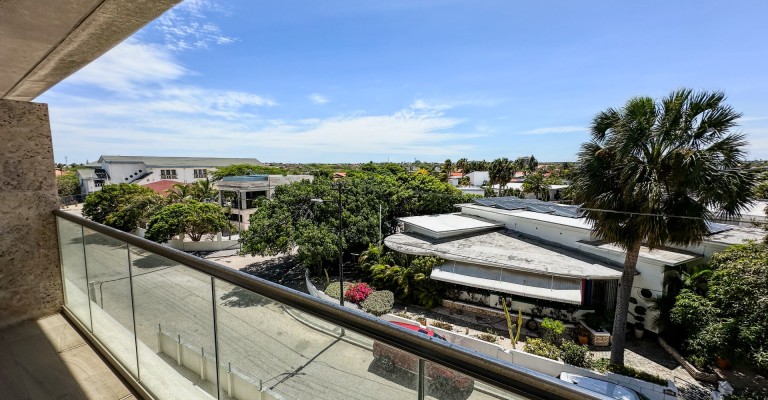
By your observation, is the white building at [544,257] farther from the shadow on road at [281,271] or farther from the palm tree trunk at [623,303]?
the shadow on road at [281,271]

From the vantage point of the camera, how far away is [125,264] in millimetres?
2410

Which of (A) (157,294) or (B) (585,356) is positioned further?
(B) (585,356)

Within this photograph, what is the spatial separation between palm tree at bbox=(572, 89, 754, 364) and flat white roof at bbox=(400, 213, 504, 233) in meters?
7.58

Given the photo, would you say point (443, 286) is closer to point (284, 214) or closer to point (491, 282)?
point (491, 282)

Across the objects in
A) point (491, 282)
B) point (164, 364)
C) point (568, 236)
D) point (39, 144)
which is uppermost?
point (39, 144)

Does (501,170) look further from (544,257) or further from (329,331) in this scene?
(329,331)

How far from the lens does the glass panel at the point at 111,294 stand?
250 centimetres

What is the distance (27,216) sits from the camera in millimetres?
3287

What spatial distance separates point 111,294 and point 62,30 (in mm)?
2077

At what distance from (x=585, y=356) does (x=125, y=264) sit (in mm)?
11245

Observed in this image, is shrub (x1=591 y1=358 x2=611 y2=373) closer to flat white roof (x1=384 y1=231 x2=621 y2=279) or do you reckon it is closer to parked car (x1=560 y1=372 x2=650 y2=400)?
parked car (x1=560 y1=372 x2=650 y2=400)

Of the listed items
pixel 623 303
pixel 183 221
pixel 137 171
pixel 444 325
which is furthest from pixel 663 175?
pixel 137 171

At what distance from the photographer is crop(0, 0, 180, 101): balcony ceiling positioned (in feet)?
4.49

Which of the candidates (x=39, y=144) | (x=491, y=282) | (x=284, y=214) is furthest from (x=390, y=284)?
(x=39, y=144)
